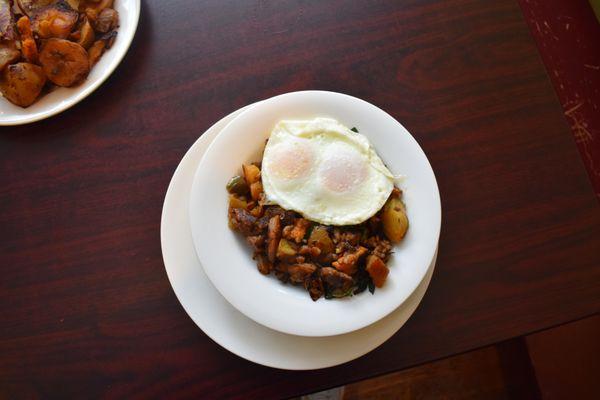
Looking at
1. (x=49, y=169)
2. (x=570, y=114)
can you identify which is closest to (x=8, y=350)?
(x=49, y=169)

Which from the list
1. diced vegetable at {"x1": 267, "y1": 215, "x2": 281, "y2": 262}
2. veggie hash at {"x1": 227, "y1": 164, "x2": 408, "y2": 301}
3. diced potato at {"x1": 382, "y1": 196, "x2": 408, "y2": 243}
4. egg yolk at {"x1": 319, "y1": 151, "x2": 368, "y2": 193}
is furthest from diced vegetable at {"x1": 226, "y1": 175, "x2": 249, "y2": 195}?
diced potato at {"x1": 382, "y1": 196, "x2": 408, "y2": 243}

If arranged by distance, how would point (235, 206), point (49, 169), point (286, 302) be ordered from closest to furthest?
point (286, 302), point (235, 206), point (49, 169)

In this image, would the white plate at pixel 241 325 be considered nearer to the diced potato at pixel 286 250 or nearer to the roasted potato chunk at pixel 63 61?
the diced potato at pixel 286 250

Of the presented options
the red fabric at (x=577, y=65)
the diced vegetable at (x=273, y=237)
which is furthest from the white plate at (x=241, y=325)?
the red fabric at (x=577, y=65)

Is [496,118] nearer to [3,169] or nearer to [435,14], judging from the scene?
[435,14]

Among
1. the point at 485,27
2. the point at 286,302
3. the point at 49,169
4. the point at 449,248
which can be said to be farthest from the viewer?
the point at 485,27

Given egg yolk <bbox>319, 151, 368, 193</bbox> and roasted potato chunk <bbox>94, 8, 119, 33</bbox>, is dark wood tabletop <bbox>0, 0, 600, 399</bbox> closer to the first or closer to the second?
roasted potato chunk <bbox>94, 8, 119, 33</bbox>
